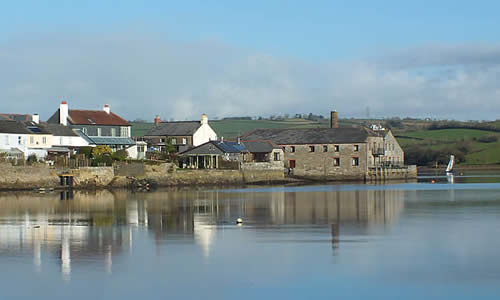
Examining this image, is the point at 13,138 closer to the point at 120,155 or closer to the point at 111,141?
the point at 120,155

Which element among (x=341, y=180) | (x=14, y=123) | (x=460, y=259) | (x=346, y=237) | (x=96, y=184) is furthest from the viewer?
(x=341, y=180)

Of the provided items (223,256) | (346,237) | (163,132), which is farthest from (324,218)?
(163,132)

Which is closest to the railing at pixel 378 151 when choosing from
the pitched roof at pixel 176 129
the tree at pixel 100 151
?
the pitched roof at pixel 176 129

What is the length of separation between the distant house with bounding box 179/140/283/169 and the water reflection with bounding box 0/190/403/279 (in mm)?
18744

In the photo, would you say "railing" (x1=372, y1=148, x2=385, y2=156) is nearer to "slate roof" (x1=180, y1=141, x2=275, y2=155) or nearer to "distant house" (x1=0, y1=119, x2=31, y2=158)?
"slate roof" (x1=180, y1=141, x2=275, y2=155)

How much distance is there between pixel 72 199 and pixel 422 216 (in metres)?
21.9

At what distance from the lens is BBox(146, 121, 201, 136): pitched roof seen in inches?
3164

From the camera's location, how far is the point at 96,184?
57562 millimetres

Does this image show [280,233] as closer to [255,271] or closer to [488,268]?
[255,271]

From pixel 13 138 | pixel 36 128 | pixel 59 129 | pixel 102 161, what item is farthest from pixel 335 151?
pixel 13 138

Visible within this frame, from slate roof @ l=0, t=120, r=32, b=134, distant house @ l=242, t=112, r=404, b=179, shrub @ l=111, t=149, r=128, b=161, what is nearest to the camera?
shrub @ l=111, t=149, r=128, b=161

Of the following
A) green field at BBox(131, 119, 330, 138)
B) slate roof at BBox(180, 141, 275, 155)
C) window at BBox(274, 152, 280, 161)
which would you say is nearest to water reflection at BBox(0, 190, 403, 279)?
slate roof at BBox(180, 141, 275, 155)

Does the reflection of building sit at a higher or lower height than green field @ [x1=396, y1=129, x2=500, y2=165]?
lower

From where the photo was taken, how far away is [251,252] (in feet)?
73.6
